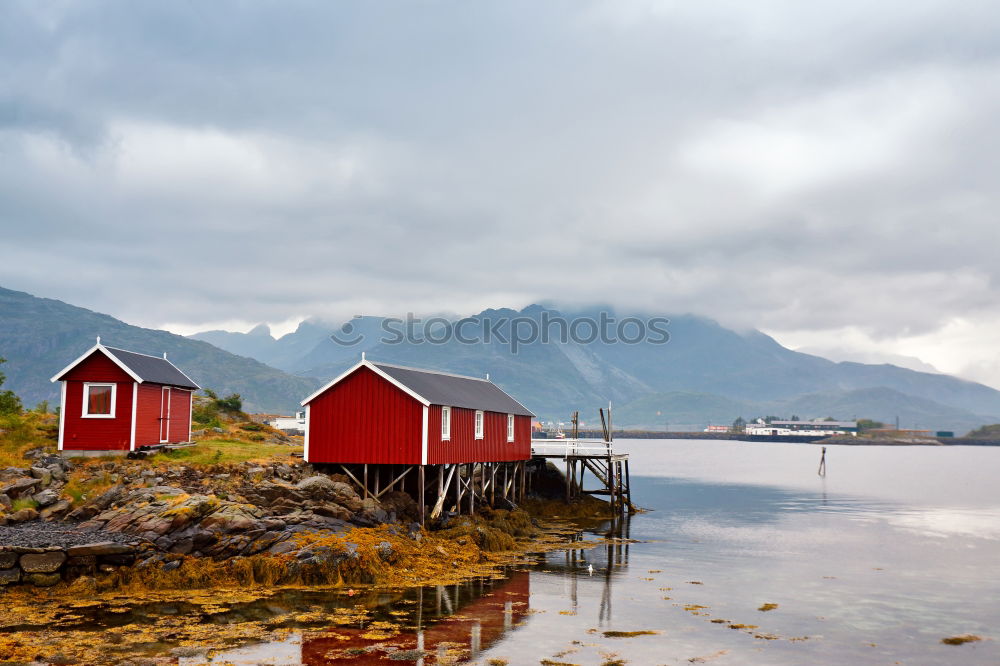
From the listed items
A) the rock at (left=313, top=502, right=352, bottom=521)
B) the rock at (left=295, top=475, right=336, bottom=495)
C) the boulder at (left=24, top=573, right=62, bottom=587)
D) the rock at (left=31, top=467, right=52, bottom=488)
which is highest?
the rock at (left=31, top=467, right=52, bottom=488)

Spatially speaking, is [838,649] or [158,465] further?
[158,465]

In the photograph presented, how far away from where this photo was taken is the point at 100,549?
26812 millimetres

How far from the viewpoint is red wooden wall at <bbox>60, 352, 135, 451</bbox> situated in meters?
39.7

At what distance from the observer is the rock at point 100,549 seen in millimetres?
26547

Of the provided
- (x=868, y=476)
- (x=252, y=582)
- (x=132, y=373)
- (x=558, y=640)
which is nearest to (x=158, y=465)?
(x=132, y=373)

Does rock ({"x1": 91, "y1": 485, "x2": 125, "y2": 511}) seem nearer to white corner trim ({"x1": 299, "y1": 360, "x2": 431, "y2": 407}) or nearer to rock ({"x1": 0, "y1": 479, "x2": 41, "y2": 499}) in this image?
rock ({"x1": 0, "y1": 479, "x2": 41, "y2": 499})

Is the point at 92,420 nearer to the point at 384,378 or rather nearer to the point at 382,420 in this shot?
the point at 382,420

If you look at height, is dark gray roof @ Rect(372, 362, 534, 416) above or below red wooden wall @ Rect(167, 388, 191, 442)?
above

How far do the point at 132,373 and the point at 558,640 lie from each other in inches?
1067

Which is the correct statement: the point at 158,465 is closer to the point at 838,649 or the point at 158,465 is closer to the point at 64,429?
the point at 64,429

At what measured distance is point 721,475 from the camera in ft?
390

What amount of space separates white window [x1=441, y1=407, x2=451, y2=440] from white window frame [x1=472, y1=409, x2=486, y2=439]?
4.23m

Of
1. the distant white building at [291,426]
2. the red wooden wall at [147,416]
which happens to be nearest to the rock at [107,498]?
the red wooden wall at [147,416]

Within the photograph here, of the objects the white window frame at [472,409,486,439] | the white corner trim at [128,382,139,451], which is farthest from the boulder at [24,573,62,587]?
the white window frame at [472,409,486,439]
